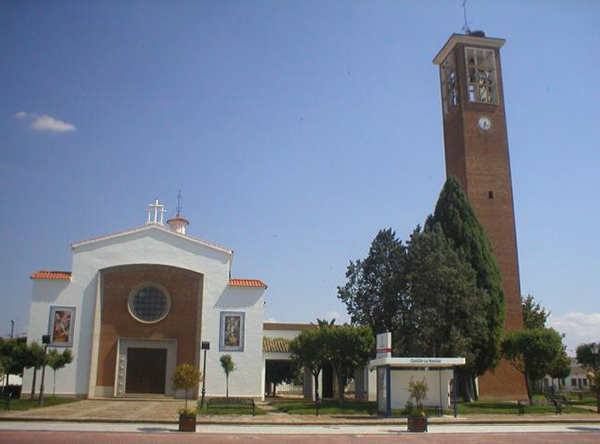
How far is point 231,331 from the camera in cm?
3606

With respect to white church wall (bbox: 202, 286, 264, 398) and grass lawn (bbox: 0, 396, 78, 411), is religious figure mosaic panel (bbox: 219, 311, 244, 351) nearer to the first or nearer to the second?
white church wall (bbox: 202, 286, 264, 398)

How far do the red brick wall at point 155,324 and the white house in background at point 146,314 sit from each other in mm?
60

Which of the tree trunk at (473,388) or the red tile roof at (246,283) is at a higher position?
the red tile roof at (246,283)

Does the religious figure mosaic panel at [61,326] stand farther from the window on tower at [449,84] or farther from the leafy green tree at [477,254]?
the window on tower at [449,84]

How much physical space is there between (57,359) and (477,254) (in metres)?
24.2

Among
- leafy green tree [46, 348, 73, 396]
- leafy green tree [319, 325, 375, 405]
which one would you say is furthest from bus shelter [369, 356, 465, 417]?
leafy green tree [46, 348, 73, 396]

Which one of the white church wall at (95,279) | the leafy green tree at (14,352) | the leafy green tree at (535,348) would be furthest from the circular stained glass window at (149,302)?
the leafy green tree at (535,348)

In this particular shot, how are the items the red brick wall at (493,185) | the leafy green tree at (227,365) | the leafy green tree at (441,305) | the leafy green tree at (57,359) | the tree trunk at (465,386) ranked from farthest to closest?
the red brick wall at (493,185) < the leafy green tree at (227,365) < the tree trunk at (465,386) < the leafy green tree at (57,359) < the leafy green tree at (441,305)

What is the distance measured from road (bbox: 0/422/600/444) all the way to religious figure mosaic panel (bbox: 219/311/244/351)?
47.9ft

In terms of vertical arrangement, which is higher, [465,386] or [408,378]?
[408,378]

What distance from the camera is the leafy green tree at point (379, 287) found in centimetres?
3316

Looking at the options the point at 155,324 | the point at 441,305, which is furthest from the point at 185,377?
the point at 441,305

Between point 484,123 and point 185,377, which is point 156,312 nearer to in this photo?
point 185,377

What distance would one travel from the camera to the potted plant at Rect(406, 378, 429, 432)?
20.2 m
